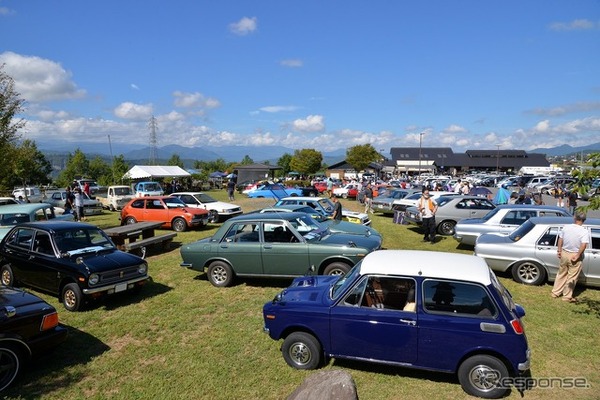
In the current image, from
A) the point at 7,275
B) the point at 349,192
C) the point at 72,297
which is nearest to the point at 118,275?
the point at 72,297

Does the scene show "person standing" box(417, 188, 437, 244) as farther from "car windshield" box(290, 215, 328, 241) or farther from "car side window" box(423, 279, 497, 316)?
"car side window" box(423, 279, 497, 316)

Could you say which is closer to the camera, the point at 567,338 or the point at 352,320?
the point at 352,320

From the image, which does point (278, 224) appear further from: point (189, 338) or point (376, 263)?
point (376, 263)

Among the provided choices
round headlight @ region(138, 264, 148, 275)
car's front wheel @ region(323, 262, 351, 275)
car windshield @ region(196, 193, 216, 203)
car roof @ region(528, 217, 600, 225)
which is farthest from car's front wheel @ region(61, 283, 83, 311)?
car windshield @ region(196, 193, 216, 203)

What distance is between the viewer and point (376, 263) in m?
5.00

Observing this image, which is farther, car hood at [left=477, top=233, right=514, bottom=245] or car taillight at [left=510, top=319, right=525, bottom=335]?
car hood at [left=477, top=233, right=514, bottom=245]

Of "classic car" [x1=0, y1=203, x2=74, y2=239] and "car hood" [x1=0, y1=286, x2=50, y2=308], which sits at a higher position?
"classic car" [x1=0, y1=203, x2=74, y2=239]

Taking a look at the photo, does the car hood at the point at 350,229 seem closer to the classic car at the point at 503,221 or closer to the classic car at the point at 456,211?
the classic car at the point at 503,221

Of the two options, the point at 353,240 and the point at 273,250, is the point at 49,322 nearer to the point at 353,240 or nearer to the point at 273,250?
the point at 273,250

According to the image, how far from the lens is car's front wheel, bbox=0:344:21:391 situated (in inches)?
186

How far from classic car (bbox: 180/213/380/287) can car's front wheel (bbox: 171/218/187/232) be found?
7.44m

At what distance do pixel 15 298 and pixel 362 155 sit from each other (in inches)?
2781

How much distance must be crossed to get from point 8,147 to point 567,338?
17.9 metres

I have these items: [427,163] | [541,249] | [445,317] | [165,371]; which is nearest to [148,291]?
[165,371]
